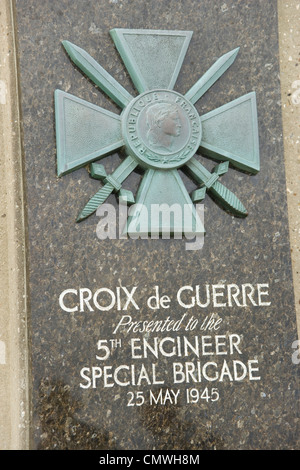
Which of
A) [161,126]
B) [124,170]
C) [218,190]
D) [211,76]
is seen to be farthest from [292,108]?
[124,170]

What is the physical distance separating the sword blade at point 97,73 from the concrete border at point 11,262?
0.90 feet

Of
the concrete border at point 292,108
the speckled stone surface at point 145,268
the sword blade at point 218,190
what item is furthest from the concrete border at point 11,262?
the concrete border at point 292,108

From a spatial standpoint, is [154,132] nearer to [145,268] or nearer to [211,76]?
[211,76]

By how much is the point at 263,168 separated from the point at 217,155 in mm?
250

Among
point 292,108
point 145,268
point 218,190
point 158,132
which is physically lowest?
point 145,268

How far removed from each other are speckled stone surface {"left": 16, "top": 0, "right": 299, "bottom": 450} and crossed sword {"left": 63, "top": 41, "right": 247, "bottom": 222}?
0.15 feet

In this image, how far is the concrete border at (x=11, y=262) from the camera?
107 inches

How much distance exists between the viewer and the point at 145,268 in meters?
2.81

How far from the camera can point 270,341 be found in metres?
2.85

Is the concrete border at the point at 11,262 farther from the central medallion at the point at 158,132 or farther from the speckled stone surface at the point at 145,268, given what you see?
the central medallion at the point at 158,132

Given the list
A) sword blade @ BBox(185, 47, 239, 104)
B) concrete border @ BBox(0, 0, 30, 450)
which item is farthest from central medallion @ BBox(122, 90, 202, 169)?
concrete border @ BBox(0, 0, 30, 450)

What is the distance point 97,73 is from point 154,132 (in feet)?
1.26

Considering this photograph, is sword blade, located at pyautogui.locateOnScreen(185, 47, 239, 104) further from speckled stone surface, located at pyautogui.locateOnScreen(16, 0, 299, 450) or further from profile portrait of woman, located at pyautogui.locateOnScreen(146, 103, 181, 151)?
profile portrait of woman, located at pyautogui.locateOnScreen(146, 103, 181, 151)

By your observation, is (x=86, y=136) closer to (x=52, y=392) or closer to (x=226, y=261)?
(x=226, y=261)
